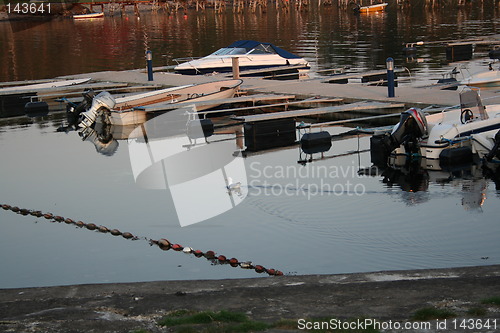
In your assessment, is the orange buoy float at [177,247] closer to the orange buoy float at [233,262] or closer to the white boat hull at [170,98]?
the orange buoy float at [233,262]

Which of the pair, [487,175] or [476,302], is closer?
[476,302]

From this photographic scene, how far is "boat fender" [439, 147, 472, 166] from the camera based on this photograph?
59.8ft

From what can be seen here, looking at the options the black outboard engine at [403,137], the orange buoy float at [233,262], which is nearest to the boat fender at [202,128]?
the black outboard engine at [403,137]

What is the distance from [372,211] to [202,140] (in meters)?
8.15

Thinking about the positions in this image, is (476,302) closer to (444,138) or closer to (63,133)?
(444,138)

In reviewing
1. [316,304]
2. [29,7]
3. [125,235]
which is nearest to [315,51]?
[125,235]

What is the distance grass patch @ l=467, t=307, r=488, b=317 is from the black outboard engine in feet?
34.1

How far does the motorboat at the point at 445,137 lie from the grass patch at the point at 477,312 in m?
10.1

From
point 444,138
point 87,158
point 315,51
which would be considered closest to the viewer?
point 444,138

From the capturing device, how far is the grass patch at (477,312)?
830 cm

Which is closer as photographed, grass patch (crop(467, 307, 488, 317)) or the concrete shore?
grass patch (crop(467, 307, 488, 317))

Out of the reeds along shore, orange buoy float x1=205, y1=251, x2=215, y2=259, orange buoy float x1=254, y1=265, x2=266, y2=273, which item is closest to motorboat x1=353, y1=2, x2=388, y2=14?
the reeds along shore

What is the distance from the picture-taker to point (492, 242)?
43.8 feet

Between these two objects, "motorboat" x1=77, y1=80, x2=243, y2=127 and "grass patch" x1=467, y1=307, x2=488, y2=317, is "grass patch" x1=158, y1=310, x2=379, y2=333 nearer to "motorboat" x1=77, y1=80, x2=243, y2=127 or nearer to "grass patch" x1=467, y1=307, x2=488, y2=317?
"grass patch" x1=467, y1=307, x2=488, y2=317
